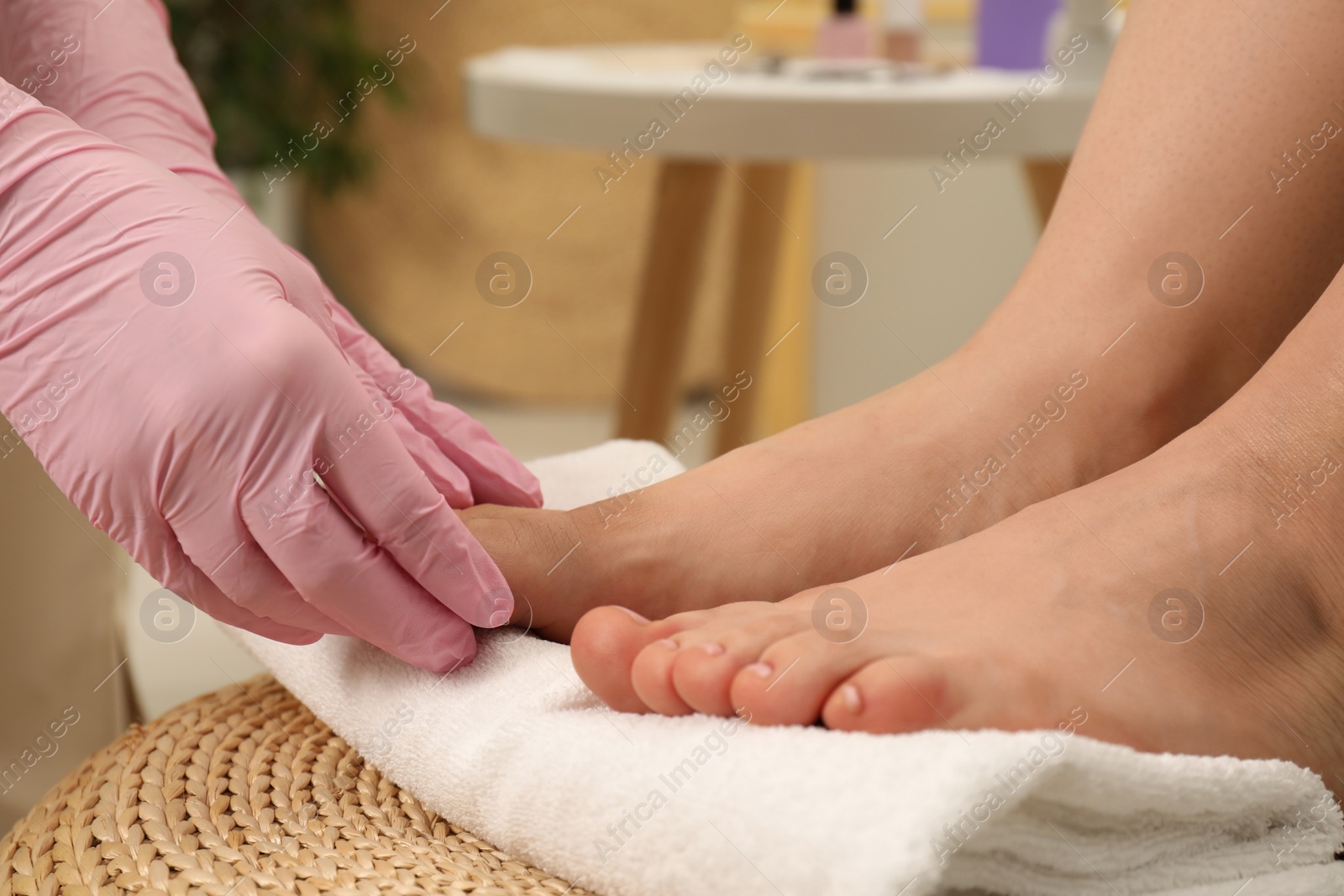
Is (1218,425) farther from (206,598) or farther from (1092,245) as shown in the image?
(206,598)

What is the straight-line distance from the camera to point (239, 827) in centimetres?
46

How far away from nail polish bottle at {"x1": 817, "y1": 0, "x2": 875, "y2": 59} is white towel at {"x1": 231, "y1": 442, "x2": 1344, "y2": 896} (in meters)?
1.01

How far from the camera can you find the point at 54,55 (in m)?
0.64

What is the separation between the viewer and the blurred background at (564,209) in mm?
1487

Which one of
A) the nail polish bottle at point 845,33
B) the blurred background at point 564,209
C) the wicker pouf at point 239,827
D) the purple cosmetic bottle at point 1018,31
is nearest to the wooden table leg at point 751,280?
the blurred background at point 564,209

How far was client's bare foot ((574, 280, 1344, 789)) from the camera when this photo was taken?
0.42m

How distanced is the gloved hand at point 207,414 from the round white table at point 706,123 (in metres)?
0.50

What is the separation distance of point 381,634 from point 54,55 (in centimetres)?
39

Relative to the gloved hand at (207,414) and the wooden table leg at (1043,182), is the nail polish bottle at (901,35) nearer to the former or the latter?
the wooden table leg at (1043,182)

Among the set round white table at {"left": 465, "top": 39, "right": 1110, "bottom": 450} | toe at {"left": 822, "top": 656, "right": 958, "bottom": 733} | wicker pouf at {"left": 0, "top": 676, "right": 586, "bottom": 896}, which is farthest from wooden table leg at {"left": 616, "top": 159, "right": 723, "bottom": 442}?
toe at {"left": 822, "top": 656, "right": 958, "bottom": 733}

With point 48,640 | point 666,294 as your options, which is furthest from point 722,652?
point 666,294

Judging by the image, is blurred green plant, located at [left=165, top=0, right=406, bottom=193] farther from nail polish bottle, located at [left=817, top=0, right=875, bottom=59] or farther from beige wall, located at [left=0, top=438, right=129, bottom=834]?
beige wall, located at [left=0, top=438, right=129, bottom=834]

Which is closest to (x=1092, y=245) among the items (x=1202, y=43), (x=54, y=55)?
(x=1202, y=43)

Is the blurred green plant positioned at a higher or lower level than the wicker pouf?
lower
